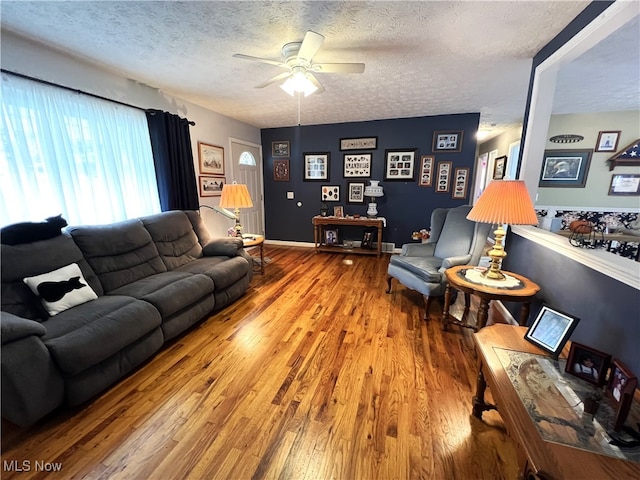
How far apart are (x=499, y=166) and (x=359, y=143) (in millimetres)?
3434

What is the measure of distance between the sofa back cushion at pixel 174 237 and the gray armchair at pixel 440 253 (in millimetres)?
2330

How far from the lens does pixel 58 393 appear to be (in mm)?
1409

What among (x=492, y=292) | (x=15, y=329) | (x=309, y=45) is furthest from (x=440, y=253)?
(x=15, y=329)

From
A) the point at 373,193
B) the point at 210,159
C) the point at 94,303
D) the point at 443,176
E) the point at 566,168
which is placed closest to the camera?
the point at 94,303

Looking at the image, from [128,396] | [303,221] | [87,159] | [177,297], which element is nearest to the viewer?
[128,396]

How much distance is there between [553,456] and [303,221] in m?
4.85

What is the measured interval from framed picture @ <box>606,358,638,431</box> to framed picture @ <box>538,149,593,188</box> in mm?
3886

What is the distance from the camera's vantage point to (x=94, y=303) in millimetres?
1859

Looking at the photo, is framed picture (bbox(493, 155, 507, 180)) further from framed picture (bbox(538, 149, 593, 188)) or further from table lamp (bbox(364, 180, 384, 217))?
table lamp (bbox(364, 180, 384, 217))

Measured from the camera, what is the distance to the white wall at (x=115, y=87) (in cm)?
201

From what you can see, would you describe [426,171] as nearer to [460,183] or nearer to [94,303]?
[460,183]

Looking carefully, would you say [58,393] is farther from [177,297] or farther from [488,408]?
[488,408]

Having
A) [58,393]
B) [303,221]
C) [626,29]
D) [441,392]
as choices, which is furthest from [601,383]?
[303,221]

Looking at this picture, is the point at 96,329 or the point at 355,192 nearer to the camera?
the point at 96,329
